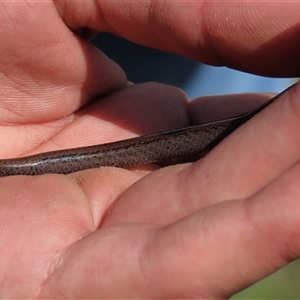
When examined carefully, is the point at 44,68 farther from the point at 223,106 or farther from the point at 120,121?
the point at 223,106

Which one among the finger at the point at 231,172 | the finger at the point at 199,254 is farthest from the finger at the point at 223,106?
the finger at the point at 199,254

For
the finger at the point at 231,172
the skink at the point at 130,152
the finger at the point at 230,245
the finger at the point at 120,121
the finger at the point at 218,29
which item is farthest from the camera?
the finger at the point at 120,121

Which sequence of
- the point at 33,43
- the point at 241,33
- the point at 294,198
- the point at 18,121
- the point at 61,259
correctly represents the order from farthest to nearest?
1. the point at 18,121
2. the point at 33,43
3. the point at 241,33
4. the point at 61,259
5. the point at 294,198

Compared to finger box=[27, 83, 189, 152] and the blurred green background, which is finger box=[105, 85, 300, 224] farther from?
the blurred green background

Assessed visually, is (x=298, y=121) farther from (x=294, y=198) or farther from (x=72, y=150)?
(x=72, y=150)

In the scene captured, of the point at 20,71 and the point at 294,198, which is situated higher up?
the point at 294,198

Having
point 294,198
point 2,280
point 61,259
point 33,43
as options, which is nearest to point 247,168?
point 294,198

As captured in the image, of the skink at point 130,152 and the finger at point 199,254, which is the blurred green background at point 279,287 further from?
the finger at point 199,254

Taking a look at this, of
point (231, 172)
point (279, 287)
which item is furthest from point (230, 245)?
point (279, 287)
